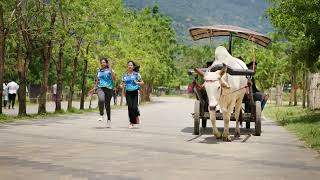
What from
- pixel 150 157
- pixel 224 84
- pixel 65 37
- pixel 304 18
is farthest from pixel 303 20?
pixel 65 37

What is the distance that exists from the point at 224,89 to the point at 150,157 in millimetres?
3761

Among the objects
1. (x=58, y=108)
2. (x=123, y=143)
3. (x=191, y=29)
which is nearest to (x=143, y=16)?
(x=58, y=108)

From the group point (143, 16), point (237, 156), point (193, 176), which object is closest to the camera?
point (193, 176)

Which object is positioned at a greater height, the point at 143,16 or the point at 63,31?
the point at 143,16

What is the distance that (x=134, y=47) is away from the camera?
4762 centimetres

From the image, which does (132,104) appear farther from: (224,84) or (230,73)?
(224,84)

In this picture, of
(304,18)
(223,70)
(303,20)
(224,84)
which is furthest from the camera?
(303,20)

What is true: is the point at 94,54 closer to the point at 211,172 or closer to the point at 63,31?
the point at 63,31

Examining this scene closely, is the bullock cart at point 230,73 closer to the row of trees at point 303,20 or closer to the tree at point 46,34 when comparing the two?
the row of trees at point 303,20

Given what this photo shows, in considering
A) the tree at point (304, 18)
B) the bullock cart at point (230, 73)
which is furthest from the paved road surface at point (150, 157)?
the tree at point (304, 18)

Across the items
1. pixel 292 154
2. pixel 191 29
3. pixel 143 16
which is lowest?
pixel 292 154

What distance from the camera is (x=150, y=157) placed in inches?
398

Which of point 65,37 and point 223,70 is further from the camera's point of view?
point 65,37

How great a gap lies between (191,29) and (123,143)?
5.67 meters
